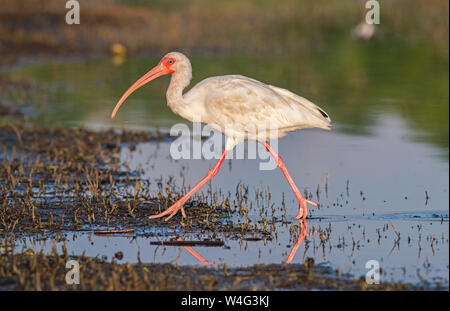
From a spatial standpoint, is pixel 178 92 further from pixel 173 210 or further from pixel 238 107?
pixel 173 210

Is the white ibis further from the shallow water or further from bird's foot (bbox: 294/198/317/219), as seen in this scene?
the shallow water

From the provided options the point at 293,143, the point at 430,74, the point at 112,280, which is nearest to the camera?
the point at 112,280

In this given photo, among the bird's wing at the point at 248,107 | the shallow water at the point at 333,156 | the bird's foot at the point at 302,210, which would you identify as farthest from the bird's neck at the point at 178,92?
the bird's foot at the point at 302,210

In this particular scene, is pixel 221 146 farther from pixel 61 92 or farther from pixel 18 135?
pixel 61 92

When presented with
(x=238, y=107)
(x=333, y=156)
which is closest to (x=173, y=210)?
(x=238, y=107)

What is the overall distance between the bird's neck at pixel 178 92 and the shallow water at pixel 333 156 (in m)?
1.40

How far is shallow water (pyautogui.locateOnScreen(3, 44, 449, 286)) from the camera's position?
8070 mm

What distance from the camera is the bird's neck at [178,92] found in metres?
9.58

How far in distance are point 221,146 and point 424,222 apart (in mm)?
5555

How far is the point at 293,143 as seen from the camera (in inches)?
588

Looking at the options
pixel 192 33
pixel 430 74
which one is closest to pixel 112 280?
pixel 430 74

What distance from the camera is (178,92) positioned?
963cm

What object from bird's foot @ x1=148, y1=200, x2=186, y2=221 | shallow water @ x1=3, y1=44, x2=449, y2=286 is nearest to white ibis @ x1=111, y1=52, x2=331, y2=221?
bird's foot @ x1=148, y1=200, x2=186, y2=221

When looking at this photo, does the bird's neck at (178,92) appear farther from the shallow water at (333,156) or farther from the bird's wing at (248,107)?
the shallow water at (333,156)
